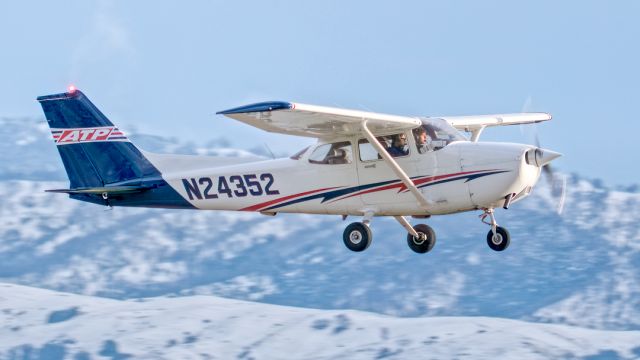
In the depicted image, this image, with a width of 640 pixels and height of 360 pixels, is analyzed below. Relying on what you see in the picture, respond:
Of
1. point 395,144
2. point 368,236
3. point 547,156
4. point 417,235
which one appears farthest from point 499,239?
point 395,144

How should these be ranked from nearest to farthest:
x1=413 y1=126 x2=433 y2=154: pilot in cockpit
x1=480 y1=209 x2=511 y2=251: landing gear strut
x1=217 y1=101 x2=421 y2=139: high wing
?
1. x1=217 y1=101 x2=421 y2=139: high wing
2. x1=413 y1=126 x2=433 y2=154: pilot in cockpit
3. x1=480 y1=209 x2=511 y2=251: landing gear strut

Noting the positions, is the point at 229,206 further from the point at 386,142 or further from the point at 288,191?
the point at 386,142

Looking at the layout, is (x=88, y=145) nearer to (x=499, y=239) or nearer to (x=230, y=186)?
(x=230, y=186)

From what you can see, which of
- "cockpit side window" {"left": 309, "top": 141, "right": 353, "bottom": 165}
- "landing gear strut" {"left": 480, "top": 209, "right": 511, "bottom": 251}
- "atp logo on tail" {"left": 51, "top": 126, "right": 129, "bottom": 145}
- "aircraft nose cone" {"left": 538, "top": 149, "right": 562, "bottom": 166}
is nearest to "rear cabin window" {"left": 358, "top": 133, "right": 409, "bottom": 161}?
"cockpit side window" {"left": 309, "top": 141, "right": 353, "bottom": 165}

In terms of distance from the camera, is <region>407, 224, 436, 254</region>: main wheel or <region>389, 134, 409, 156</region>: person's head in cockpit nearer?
<region>389, 134, 409, 156</region>: person's head in cockpit

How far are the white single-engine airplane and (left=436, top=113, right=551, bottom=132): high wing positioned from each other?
0.04 meters

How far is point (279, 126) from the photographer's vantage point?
2489 centimetres

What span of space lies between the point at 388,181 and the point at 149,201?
16.9 feet

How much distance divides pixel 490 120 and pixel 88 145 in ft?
26.7

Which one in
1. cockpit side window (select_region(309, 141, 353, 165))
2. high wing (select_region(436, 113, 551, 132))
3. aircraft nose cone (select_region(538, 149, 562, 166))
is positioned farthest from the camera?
high wing (select_region(436, 113, 551, 132))

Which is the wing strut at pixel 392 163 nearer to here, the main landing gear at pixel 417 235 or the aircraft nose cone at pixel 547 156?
the main landing gear at pixel 417 235

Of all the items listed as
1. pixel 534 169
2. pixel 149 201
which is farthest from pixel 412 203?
pixel 149 201

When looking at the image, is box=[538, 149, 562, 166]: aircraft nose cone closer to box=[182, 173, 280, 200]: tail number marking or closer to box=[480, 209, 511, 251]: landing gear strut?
box=[480, 209, 511, 251]: landing gear strut

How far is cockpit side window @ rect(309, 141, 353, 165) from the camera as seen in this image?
26.0 m
